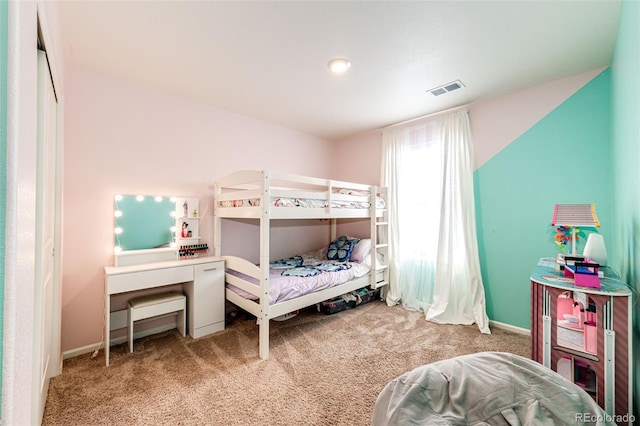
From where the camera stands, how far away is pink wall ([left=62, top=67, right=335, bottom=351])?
7.65ft

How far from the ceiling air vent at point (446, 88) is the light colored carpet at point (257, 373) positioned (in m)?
2.47

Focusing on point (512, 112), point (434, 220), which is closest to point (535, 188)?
point (512, 112)

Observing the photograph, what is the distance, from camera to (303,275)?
9.32ft

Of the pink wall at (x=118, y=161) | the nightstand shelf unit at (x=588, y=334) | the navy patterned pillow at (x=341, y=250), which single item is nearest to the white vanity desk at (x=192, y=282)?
the pink wall at (x=118, y=161)

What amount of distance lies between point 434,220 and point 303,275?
173cm

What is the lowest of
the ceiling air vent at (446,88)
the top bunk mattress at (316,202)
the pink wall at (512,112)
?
the top bunk mattress at (316,202)

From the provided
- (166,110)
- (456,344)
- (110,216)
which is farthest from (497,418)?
(166,110)

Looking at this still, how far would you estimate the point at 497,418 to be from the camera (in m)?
0.94

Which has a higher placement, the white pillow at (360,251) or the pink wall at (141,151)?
the pink wall at (141,151)

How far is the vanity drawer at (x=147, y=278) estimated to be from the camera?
7.32ft

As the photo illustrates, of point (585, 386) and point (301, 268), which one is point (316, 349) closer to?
point (301, 268)

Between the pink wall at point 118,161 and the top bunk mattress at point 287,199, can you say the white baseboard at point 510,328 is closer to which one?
the top bunk mattress at point 287,199

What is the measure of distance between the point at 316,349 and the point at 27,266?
2118mm

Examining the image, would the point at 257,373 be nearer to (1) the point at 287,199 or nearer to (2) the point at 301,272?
(2) the point at 301,272
